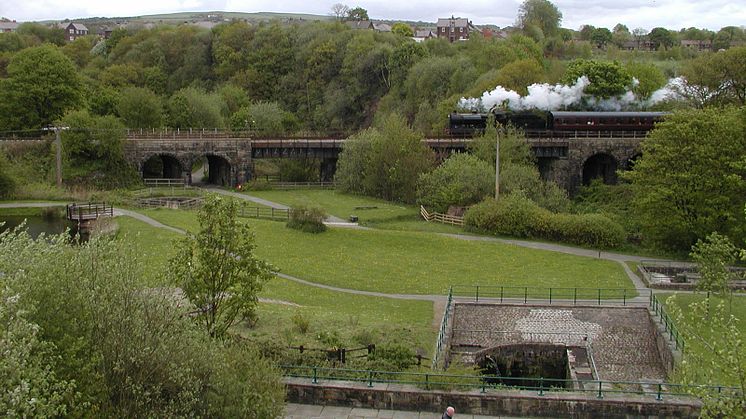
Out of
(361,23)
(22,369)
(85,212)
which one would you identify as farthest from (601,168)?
(361,23)

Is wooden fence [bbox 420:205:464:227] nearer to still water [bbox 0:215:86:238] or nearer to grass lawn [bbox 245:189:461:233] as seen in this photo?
grass lawn [bbox 245:189:461:233]

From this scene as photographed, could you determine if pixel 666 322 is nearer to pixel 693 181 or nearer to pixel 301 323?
pixel 301 323

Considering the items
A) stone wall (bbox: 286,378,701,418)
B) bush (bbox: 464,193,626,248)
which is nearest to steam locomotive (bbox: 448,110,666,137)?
bush (bbox: 464,193,626,248)

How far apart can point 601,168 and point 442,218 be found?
A: 92.6 feet

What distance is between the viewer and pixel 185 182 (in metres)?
72.9

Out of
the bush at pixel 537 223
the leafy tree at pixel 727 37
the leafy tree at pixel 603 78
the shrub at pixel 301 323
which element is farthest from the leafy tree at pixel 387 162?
the leafy tree at pixel 727 37

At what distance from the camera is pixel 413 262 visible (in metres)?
43.4

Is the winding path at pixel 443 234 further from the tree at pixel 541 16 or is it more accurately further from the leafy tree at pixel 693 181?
the tree at pixel 541 16

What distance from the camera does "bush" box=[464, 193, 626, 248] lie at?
47594 millimetres

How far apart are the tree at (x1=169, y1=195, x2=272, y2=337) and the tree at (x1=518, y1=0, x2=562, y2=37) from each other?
415 feet

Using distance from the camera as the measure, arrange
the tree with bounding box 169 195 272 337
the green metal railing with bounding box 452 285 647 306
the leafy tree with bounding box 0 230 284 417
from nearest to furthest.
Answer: the leafy tree with bounding box 0 230 284 417 → the tree with bounding box 169 195 272 337 → the green metal railing with bounding box 452 285 647 306

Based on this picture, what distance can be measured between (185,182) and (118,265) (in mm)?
57950

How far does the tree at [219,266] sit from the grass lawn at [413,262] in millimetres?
13387

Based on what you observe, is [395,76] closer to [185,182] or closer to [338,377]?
[185,182]
